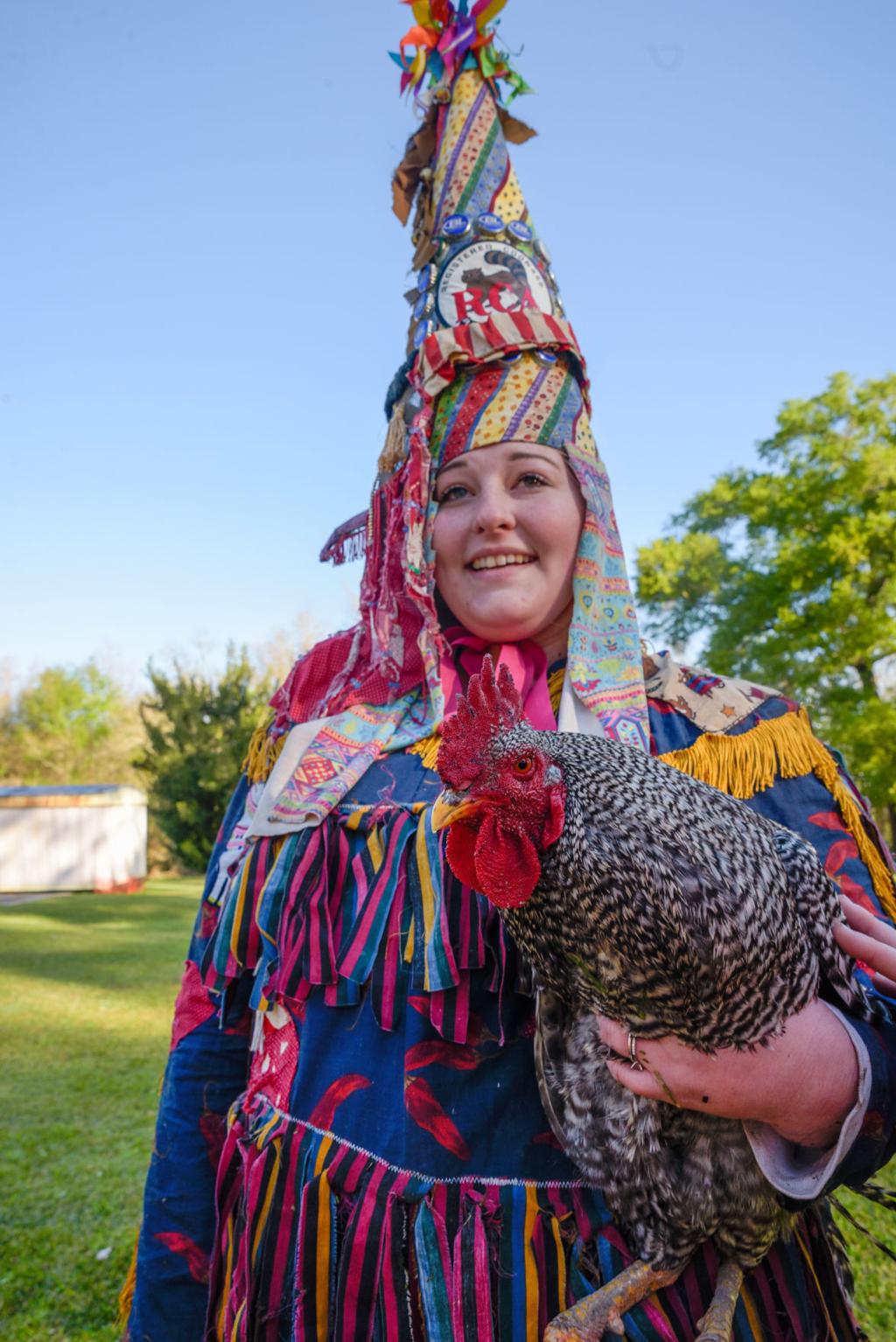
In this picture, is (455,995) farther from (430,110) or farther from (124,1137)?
(124,1137)

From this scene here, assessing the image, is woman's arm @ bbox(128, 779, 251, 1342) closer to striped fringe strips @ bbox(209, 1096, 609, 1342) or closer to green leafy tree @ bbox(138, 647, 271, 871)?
striped fringe strips @ bbox(209, 1096, 609, 1342)

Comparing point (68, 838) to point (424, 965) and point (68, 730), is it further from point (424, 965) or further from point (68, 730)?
point (68, 730)

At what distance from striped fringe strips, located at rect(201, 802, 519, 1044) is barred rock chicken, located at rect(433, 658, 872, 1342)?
0.15m

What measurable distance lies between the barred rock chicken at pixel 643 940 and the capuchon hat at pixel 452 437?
0.34 metres

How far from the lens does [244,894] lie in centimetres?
166

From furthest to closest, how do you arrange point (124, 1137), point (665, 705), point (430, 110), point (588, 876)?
point (124, 1137), point (430, 110), point (665, 705), point (588, 876)

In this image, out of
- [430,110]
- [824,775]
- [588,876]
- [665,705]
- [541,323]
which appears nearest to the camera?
[588,876]

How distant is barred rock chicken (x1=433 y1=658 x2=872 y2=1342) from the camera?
124cm

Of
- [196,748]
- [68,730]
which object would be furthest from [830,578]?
[68,730]

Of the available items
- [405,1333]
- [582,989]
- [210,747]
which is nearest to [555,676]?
[582,989]

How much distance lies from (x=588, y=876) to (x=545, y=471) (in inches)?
36.8

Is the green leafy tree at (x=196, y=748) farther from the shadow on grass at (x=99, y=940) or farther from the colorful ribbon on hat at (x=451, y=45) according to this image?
the colorful ribbon on hat at (x=451, y=45)

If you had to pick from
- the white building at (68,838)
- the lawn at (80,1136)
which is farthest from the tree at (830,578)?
the white building at (68,838)

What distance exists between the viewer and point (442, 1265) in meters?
1.31
